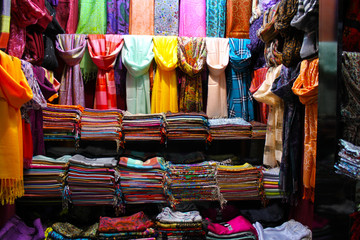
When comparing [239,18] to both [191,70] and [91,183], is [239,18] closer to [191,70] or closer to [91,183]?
[191,70]

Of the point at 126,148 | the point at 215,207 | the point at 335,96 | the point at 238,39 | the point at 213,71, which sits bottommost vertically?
the point at 215,207

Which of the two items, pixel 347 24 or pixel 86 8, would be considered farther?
pixel 86 8

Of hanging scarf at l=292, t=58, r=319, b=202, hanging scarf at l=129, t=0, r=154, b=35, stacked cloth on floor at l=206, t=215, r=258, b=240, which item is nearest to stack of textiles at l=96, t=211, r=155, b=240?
stacked cloth on floor at l=206, t=215, r=258, b=240

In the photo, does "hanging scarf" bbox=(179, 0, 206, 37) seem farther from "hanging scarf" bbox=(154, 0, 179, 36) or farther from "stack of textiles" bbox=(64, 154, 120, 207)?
"stack of textiles" bbox=(64, 154, 120, 207)

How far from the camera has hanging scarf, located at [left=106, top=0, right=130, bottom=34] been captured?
2.60 m

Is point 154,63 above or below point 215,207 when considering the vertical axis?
above

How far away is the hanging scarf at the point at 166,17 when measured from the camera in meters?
2.63

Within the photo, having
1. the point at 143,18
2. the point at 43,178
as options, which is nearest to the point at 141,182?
the point at 43,178

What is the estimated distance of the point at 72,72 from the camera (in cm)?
237

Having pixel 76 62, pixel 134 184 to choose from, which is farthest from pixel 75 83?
pixel 134 184

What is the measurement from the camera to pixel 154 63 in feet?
8.06

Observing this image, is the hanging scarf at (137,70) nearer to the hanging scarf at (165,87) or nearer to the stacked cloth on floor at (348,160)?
the hanging scarf at (165,87)

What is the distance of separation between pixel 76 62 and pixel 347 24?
2.02 m

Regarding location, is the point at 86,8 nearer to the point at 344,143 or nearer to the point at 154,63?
the point at 154,63
